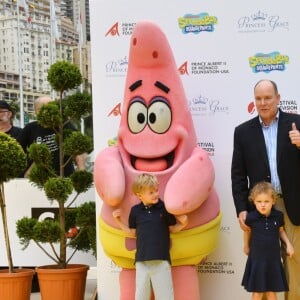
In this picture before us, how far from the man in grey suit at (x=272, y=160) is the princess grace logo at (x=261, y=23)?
2.63 feet

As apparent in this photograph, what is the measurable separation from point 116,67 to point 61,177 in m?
0.99

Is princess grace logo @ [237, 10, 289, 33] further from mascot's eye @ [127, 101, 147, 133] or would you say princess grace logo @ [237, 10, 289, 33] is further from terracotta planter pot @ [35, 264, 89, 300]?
terracotta planter pot @ [35, 264, 89, 300]

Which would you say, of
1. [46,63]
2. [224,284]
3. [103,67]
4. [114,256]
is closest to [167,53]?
[103,67]

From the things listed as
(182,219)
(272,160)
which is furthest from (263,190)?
(182,219)

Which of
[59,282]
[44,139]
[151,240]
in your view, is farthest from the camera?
[44,139]

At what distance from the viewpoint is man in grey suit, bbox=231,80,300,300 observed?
4336mm

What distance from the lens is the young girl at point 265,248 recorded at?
4.15 m

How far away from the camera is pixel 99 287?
5.40 metres

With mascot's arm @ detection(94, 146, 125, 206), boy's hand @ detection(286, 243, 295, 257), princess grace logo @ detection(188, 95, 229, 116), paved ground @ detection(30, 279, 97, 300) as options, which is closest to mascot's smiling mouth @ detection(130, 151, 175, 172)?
mascot's arm @ detection(94, 146, 125, 206)

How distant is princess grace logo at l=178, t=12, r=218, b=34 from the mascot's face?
0.56 metres

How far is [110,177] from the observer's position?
14.8 ft

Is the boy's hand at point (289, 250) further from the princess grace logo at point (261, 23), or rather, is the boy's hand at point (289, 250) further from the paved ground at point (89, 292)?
the paved ground at point (89, 292)

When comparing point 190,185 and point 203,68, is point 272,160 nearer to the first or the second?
point 190,185

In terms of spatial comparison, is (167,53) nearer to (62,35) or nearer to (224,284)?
(224,284)
